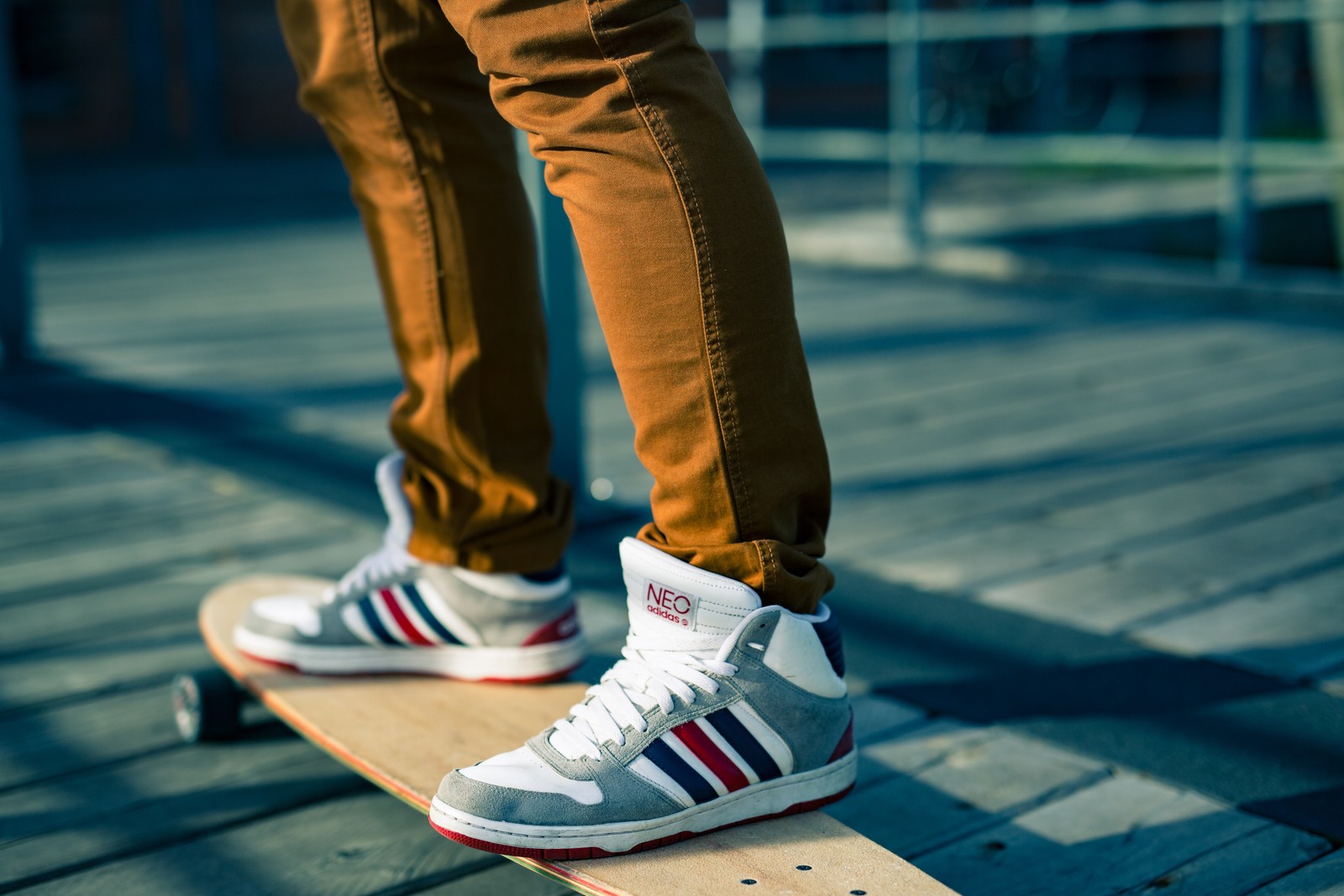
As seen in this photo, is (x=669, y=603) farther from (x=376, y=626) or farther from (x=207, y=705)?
(x=207, y=705)

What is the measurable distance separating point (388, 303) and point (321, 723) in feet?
1.11

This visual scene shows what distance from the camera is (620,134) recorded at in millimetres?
789

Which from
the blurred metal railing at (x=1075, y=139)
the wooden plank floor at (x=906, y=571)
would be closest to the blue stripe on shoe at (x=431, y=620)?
the wooden plank floor at (x=906, y=571)

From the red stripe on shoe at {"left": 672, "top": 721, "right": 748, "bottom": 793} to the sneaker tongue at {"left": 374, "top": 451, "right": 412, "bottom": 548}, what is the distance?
367mm

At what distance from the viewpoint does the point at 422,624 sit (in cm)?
111

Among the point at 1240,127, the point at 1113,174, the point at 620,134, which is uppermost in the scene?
the point at 620,134

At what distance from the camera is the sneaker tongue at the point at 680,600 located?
2.74 ft

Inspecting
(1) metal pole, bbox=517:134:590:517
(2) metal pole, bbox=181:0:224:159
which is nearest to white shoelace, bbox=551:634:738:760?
(1) metal pole, bbox=517:134:590:517

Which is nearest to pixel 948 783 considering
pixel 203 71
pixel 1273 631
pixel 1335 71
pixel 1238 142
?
Answer: pixel 1273 631

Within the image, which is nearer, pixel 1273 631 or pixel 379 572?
pixel 379 572

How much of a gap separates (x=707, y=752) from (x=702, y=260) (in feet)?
0.99

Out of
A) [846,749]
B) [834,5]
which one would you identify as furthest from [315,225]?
[834,5]

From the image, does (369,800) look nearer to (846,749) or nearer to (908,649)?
→ (846,749)

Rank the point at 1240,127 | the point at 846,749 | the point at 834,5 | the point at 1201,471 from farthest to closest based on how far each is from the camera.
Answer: the point at 834,5 → the point at 1240,127 → the point at 1201,471 → the point at 846,749
